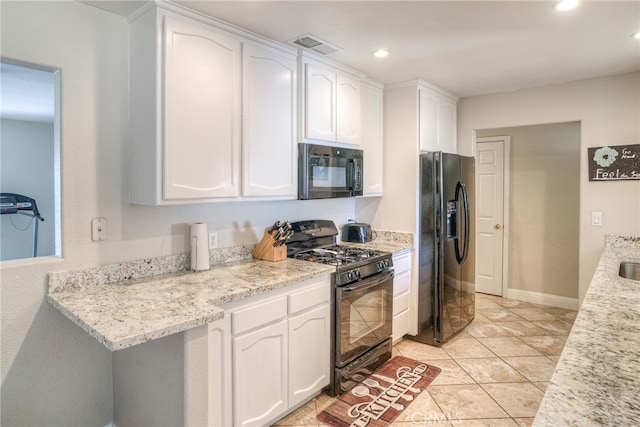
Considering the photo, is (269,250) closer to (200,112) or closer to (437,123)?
(200,112)

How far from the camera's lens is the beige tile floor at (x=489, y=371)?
2.29 m

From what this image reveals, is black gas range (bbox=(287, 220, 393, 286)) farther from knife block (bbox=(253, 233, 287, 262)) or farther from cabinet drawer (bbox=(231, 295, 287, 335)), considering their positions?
cabinet drawer (bbox=(231, 295, 287, 335))

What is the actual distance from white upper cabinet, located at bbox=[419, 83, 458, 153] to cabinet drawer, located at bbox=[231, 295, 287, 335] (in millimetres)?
2080

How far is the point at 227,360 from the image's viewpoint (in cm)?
185

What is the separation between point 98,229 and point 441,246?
257cm

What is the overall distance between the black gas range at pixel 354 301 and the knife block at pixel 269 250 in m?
0.15

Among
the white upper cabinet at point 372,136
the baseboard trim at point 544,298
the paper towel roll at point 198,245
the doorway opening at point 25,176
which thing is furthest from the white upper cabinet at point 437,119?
the doorway opening at point 25,176

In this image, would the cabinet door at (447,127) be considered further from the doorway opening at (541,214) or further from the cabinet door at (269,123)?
the cabinet door at (269,123)

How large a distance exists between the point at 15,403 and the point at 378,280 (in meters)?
2.16

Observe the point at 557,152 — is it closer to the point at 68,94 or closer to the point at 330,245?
the point at 330,245

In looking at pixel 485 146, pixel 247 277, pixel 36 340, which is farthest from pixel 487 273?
pixel 36 340

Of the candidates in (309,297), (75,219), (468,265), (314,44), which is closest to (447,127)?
(468,265)

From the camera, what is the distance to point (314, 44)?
254 centimetres

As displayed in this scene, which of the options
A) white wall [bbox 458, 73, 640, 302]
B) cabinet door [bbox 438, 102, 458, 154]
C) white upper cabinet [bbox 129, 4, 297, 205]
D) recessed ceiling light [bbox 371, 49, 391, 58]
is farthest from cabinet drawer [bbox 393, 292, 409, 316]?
recessed ceiling light [bbox 371, 49, 391, 58]
